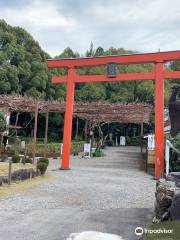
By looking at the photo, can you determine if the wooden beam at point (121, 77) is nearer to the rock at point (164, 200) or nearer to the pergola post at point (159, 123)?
the pergola post at point (159, 123)

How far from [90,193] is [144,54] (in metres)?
7.92

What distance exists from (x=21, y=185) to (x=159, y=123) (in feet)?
22.6

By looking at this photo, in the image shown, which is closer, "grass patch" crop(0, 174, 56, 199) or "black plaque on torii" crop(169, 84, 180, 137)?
"black plaque on torii" crop(169, 84, 180, 137)

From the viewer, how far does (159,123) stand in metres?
14.7

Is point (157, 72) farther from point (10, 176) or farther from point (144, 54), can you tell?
point (10, 176)

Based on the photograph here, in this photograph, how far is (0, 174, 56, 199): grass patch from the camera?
942 centimetres

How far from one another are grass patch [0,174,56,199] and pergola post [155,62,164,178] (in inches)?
181

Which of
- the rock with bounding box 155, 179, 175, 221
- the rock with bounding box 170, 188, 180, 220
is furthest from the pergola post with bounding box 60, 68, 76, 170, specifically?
the rock with bounding box 170, 188, 180, 220

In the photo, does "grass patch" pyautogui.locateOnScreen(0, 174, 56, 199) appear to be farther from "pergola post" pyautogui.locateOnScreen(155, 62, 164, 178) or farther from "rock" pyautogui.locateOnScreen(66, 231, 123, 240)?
"pergola post" pyautogui.locateOnScreen(155, 62, 164, 178)

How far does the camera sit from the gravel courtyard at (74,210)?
5.74 m

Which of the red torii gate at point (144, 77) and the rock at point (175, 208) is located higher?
the red torii gate at point (144, 77)

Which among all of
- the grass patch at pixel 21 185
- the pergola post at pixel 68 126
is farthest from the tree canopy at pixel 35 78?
the grass patch at pixel 21 185

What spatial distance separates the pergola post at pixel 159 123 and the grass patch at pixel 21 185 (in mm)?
4600

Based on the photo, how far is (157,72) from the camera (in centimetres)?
1507
